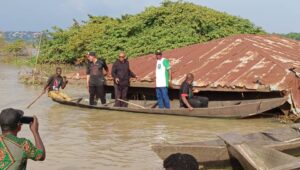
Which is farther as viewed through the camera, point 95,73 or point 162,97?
point 95,73

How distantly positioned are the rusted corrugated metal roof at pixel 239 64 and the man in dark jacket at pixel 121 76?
1.84ft

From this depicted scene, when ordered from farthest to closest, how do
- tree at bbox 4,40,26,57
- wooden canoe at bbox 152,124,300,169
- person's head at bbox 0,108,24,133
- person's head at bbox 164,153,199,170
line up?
tree at bbox 4,40,26,57
wooden canoe at bbox 152,124,300,169
person's head at bbox 0,108,24,133
person's head at bbox 164,153,199,170

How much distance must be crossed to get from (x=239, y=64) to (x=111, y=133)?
14.2 feet

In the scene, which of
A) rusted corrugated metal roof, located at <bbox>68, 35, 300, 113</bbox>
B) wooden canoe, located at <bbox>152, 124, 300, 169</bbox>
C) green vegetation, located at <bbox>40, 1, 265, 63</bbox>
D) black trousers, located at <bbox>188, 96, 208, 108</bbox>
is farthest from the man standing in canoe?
green vegetation, located at <bbox>40, 1, 265, 63</bbox>

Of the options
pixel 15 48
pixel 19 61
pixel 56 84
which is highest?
pixel 15 48

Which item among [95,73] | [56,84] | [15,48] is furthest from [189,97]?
[15,48]

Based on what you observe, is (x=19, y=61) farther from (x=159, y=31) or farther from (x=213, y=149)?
(x=213, y=149)

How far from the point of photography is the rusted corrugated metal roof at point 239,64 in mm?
12797

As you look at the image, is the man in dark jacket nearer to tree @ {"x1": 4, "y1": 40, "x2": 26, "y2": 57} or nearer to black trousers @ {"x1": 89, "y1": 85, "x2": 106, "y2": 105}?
black trousers @ {"x1": 89, "y1": 85, "x2": 106, "y2": 105}

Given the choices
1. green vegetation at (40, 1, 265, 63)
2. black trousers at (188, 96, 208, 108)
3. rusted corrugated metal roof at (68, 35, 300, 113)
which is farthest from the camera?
green vegetation at (40, 1, 265, 63)

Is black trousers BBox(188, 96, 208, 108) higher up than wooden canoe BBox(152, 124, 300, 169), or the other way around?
black trousers BBox(188, 96, 208, 108)

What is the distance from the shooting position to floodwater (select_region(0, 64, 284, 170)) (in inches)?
354

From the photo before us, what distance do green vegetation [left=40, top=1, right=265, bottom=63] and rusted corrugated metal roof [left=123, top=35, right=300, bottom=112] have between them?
9.42 meters

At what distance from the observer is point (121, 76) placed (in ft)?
48.7
